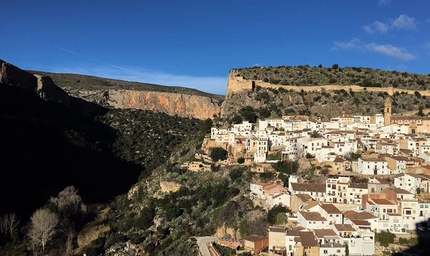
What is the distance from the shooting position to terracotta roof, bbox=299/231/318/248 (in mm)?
24359

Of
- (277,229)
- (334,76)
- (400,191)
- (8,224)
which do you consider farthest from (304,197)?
(334,76)

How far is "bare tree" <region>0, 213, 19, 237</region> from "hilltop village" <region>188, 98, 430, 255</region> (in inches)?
638

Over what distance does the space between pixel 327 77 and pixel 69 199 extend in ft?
129

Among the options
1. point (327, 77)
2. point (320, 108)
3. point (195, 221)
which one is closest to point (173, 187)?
point (195, 221)

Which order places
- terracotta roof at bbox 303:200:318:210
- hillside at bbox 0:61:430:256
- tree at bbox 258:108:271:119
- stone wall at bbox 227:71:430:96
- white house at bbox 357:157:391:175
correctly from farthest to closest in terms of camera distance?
stone wall at bbox 227:71:430:96 < tree at bbox 258:108:271:119 < hillside at bbox 0:61:430:256 < white house at bbox 357:157:391:175 < terracotta roof at bbox 303:200:318:210

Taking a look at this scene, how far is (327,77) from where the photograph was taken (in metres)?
64.1

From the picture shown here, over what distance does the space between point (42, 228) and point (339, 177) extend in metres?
23.4

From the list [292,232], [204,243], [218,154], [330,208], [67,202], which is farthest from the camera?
[218,154]

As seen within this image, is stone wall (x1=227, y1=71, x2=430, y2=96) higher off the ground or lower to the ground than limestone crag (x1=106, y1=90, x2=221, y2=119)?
higher

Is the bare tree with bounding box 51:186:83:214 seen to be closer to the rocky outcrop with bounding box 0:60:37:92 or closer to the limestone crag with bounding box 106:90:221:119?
the rocky outcrop with bounding box 0:60:37:92

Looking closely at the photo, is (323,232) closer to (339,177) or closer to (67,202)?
(339,177)

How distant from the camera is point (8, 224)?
37938 mm

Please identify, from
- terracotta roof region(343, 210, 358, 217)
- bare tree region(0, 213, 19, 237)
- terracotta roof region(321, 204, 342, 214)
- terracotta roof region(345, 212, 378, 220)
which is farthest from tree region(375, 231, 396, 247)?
bare tree region(0, 213, 19, 237)

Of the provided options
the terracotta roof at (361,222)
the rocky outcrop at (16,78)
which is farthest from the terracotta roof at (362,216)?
the rocky outcrop at (16,78)
